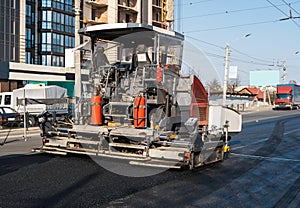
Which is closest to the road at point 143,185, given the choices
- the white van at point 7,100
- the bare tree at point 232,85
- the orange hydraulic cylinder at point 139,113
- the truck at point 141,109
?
the truck at point 141,109

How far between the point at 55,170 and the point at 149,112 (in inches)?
95.3

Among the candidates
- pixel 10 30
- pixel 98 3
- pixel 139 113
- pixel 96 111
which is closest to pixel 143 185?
pixel 139 113

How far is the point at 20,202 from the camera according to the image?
18.3ft

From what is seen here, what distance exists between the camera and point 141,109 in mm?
7898

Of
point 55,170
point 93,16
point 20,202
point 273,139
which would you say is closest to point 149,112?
point 55,170

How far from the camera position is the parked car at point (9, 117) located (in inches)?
783

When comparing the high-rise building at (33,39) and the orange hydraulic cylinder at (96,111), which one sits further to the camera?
the high-rise building at (33,39)

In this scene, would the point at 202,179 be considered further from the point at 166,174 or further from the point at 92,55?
the point at 92,55

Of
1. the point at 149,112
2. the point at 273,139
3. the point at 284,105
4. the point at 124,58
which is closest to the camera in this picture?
the point at 149,112

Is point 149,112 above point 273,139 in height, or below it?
above

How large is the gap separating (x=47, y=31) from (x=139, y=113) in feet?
148

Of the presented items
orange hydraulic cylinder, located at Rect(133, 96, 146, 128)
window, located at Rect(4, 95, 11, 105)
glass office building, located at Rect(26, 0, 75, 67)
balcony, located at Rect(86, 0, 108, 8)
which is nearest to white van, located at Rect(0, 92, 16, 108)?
window, located at Rect(4, 95, 11, 105)

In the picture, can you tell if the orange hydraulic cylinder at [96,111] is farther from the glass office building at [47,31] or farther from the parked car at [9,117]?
the glass office building at [47,31]

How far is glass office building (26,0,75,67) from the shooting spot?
48500mm
